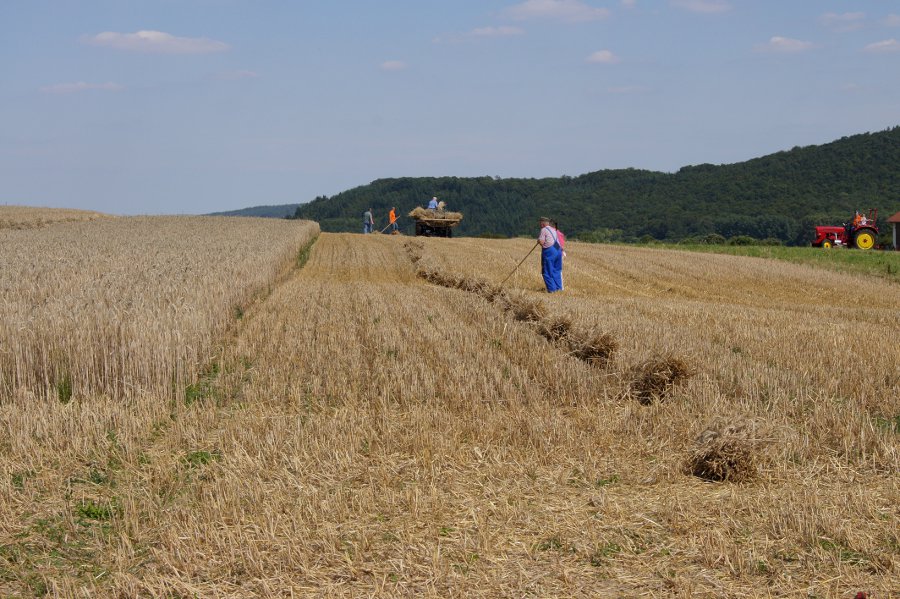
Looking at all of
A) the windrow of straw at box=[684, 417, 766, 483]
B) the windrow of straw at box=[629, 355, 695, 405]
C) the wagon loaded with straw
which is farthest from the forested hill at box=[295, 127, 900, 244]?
the windrow of straw at box=[684, 417, 766, 483]

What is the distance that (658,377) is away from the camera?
841 cm

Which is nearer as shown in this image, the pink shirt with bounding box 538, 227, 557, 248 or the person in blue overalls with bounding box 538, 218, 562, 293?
the pink shirt with bounding box 538, 227, 557, 248

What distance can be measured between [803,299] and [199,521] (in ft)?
62.1

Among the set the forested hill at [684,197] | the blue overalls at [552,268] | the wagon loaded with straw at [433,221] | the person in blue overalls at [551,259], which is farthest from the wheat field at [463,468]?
the forested hill at [684,197]

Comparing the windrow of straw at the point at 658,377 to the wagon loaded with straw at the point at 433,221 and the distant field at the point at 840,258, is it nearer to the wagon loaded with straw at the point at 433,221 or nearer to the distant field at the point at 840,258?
the distant field at the point at 840,258

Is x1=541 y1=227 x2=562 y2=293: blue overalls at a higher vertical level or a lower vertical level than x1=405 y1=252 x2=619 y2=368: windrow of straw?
higher

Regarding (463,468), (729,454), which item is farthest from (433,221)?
(729,454)

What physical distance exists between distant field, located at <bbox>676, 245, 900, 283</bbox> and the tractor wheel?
477 centimetres

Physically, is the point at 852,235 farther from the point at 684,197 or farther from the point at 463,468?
the point at 684,197

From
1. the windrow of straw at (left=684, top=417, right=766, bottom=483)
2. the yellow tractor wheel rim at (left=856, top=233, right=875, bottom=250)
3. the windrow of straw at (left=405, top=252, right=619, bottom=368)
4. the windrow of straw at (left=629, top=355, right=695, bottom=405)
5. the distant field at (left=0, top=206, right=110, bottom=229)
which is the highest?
the distant field at (left=0, top=206, right=110, bottom=229)

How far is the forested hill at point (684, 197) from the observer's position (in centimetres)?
7062

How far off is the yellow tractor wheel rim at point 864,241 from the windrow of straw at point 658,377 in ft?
113

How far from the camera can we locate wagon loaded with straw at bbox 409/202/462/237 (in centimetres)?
4325

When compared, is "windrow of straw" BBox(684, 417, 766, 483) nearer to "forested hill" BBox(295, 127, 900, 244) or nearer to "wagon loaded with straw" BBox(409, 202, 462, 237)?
"wagon loaded with straw" BBox(409, 202, 462, 237)
